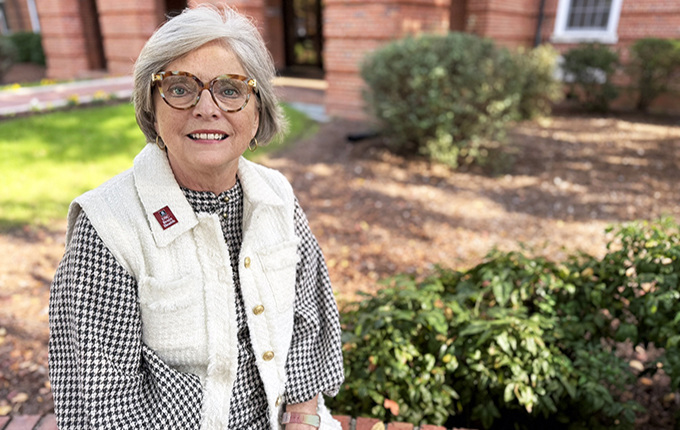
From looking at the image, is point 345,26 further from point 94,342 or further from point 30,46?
point 30,46

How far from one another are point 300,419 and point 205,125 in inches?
39.7

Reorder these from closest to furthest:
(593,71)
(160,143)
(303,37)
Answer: (160,143) → (593,71) → (303,37)

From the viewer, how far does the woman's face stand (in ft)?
4.26

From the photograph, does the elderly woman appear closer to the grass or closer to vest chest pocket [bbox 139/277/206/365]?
vest chest pocket [bbox 139/277/206/365]

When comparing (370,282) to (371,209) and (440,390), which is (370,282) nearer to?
(371,209)

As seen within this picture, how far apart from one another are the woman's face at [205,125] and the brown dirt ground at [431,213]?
186 cm

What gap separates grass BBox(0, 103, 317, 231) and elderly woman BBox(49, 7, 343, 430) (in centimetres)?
286

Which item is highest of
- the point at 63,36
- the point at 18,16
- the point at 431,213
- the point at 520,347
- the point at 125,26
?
the point at 18,16

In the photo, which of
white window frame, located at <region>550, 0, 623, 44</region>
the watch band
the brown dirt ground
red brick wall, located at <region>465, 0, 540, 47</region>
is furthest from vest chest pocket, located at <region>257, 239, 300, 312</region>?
white window frame, located at <region>550, 0, 623, 44</region>

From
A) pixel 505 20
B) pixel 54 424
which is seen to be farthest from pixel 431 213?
pixel 505 20

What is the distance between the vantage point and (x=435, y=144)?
644 cm

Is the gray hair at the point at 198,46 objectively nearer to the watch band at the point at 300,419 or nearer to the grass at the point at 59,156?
the watch band at the point at 300,419

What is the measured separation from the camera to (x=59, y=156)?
20.7 ft

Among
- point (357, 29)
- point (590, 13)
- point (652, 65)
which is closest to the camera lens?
point (357, 29)
